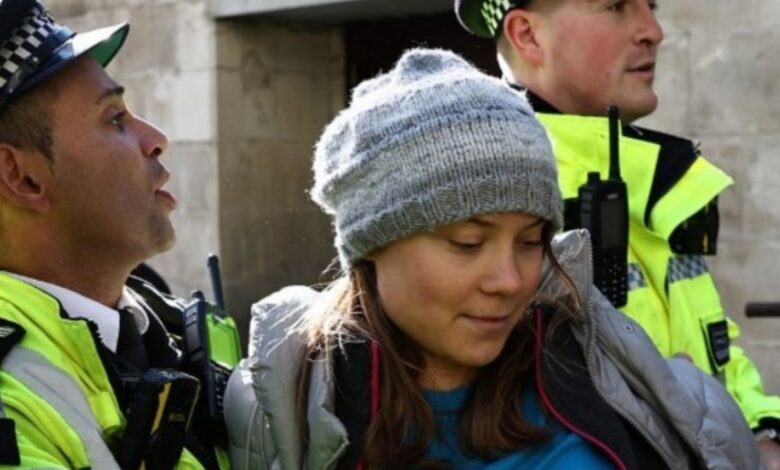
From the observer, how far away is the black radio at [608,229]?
250cm

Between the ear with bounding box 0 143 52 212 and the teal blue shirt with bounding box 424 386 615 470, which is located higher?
the ear with bounding box 0 143 52 212

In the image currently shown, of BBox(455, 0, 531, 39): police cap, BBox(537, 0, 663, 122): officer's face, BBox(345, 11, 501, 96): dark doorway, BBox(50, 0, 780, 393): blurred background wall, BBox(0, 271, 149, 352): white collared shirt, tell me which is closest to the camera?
BBox(0, 271, 149, 352): white collared shirt

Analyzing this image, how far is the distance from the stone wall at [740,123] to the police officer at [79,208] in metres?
3.16

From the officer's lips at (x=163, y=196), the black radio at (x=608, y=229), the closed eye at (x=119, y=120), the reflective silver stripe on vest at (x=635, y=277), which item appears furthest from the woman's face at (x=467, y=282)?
the closed eye at (x=119, y=120)

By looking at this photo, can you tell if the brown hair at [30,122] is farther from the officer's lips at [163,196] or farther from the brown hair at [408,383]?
the brown hair at [408,383]

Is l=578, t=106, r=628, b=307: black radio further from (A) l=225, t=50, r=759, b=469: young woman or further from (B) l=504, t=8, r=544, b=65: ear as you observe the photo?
(B) l=504, t=8, r=544, b=65: ear

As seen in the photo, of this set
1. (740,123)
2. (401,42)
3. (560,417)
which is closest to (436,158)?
(560,417)

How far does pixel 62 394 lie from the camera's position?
6.92 feet

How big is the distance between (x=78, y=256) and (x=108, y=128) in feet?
0.86

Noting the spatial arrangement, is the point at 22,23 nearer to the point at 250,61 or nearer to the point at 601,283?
the point at 601,283

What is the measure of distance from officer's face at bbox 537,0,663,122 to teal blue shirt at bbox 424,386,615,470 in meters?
0.83

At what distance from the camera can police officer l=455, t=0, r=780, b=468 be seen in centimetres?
259

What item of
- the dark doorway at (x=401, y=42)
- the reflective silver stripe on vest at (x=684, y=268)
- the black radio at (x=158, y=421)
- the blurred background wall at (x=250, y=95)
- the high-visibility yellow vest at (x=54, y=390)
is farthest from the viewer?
the blurred background wall at (x=250, y=95)

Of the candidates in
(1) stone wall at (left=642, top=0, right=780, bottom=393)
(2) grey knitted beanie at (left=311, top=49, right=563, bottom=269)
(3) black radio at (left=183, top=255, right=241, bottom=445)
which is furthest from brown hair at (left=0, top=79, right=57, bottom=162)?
(1) stone wall at (left=642, top=0, right=780, bottom=393)
